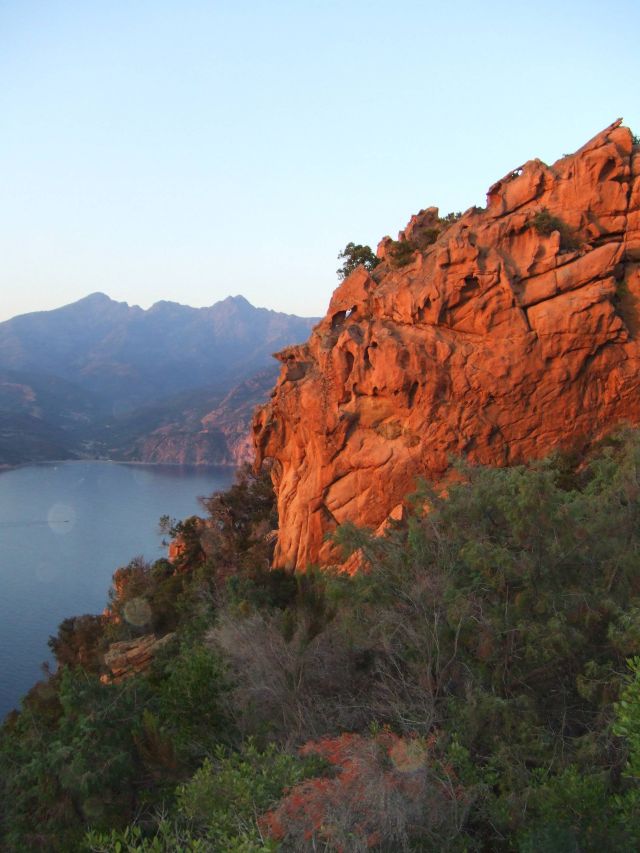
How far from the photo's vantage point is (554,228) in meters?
17.2

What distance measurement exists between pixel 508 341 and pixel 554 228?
3.35 meters

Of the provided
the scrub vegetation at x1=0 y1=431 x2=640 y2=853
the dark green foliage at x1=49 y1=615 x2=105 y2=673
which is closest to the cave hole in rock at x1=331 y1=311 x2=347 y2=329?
the scrub vegetation at x1=0 y1=431 x2=640 y2=853

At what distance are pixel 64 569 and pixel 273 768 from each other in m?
52.6

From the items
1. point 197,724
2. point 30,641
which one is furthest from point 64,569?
point 197,724

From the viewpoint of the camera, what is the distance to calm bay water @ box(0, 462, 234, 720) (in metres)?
41.1

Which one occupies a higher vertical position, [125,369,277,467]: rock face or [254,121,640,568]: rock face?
[254,121,640,568]: rock face

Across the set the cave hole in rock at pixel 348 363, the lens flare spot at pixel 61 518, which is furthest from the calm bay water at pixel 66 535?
the cave hole in rock at pixel 348 363

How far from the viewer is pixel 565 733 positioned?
Result: 9023 millimetres

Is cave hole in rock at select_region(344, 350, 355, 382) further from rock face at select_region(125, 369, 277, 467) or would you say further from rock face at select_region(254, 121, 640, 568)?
rock face at select_region(125, 369, 277, 467)

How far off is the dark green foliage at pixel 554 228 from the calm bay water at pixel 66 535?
96.5 ft

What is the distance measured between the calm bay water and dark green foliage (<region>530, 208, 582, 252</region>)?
29415 millimetres

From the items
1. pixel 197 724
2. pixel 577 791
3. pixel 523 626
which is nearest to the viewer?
pixel 577 791

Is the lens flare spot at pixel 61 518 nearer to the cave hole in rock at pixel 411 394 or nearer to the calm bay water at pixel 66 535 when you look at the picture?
the calm bay water at pixel 66 535

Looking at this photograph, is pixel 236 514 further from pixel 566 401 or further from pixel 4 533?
pixel 4 533
